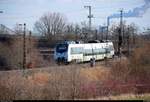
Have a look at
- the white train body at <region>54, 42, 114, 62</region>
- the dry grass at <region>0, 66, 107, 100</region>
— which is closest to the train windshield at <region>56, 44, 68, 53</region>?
the white train body at <region>54, 42, 114, 62</region>

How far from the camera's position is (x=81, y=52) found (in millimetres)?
38562

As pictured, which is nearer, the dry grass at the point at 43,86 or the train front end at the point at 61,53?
the dry grass at the point at 43,86

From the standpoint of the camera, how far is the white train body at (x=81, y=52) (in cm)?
3650

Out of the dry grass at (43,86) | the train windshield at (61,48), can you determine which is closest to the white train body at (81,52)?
the train windshield at (61,48)

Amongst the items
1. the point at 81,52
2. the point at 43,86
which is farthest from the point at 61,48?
the point at 43,86

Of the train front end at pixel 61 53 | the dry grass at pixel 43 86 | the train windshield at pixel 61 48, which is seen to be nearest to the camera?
the dry grass at pixel 43 86

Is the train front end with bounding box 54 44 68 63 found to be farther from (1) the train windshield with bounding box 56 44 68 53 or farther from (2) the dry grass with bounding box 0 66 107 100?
(2) the dry grass with bounding box 0 66 107 100

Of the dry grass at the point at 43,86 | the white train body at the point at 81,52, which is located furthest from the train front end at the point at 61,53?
the dry grass at the point at 43,86

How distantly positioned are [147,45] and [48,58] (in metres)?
11.0

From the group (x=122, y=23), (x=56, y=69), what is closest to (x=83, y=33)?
(x=122, y=23)

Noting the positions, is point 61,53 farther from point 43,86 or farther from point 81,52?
point 43,86

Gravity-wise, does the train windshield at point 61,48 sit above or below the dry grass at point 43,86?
above

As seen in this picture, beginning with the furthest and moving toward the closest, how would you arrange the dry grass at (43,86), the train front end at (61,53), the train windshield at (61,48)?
the train windshield at (61,48) < the train front end at (61,53) < the dry grass at (43,86)

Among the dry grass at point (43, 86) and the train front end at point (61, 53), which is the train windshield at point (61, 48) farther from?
the dry grass at point (43, 86)
